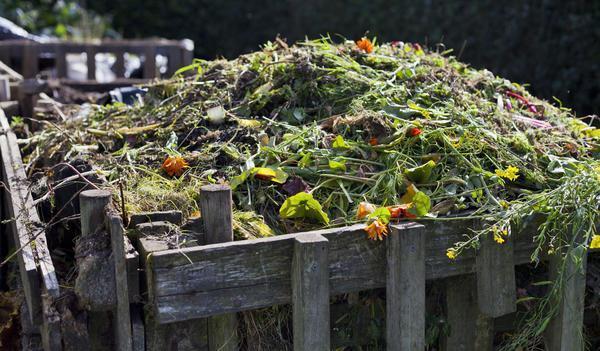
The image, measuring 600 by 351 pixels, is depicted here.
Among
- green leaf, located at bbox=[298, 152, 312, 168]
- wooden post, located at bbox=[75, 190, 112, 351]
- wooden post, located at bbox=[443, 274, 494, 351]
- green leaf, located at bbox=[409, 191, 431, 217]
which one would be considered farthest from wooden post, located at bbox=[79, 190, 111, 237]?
wooden post, located at bbox=[443, 274, 494, 351]

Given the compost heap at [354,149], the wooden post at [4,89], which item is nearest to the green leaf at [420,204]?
the compost heap at [354,149]

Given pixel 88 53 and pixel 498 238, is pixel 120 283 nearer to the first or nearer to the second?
pixel 498 238

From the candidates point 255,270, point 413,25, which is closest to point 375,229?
point 255,270

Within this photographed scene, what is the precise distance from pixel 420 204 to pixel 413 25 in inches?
314

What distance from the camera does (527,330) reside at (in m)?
2.94

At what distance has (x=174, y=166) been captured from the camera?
304 centimetres

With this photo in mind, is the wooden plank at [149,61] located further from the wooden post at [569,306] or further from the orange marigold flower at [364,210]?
the wooden post at [569,306]

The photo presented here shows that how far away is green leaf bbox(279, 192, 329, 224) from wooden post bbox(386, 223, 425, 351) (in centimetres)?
26

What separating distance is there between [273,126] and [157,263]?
1.05 meters

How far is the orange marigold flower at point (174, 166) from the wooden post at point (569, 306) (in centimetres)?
141

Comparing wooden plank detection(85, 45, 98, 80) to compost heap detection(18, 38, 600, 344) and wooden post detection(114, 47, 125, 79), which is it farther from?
compost heap detection(18, 38, 600, 344)

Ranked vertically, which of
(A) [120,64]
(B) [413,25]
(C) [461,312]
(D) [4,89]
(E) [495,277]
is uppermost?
(B) [413,25]

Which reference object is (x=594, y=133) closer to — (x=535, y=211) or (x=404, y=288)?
(x=535, y=211)

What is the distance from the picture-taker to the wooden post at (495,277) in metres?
2.78
